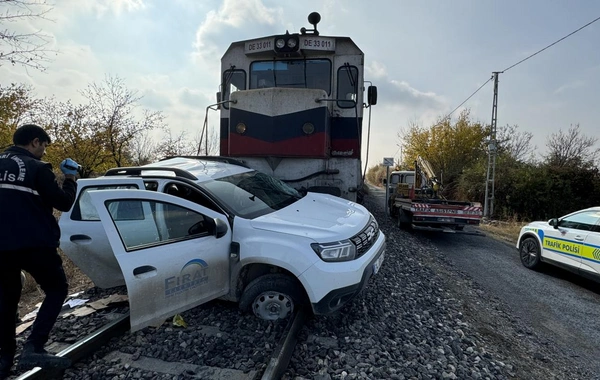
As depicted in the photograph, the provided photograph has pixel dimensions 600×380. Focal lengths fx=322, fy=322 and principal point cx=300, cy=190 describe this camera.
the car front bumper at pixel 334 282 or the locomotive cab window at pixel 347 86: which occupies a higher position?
the locomotive cab window at pixel 347 86

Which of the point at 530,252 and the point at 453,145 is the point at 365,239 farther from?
the point at 453,145

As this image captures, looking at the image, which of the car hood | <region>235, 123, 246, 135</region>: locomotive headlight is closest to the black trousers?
the car hood

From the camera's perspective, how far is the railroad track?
2.59m

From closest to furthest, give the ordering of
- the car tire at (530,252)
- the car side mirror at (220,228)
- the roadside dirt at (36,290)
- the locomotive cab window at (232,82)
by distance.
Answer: the car side mirror at (220,228) → the roadside dirt at (36,290) → the car tire at (530,252) → the locomotive cab window at (232,82)

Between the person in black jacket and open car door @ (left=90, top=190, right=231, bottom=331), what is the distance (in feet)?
1.21

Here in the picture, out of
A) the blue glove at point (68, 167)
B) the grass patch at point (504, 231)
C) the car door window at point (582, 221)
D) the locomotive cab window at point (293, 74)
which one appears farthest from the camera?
the grass patch at point (504, 231)

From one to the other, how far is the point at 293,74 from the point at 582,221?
6.11 metres

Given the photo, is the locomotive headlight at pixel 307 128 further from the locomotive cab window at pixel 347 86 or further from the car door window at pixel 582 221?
the car door window at pixel 582 221

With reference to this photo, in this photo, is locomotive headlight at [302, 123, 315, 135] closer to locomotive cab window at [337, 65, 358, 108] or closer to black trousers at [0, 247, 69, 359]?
locomotive cab window at [337, 65, 358, 108]

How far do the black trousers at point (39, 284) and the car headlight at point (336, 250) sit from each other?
2.27 m

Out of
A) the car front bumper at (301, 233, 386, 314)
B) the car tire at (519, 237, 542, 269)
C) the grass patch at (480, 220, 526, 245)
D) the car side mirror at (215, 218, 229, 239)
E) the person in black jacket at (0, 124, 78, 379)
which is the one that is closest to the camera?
the person in black jacket at (0, 124, 78, 379)

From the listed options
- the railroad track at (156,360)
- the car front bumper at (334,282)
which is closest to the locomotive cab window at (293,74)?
the car front bumper at (334,282)

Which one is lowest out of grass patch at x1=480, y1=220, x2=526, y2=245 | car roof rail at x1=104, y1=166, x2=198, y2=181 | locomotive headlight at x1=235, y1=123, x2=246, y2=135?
grass patch at x1=480, y1=220, x2=526, y2=245

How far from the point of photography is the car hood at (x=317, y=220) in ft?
10.8
